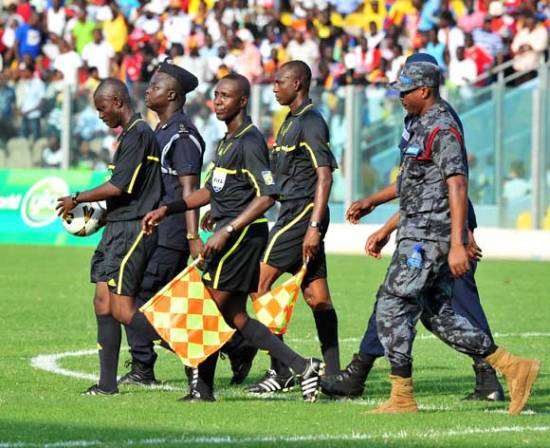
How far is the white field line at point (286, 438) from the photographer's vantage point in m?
7.27

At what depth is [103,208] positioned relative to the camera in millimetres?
9664

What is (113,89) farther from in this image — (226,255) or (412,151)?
(412,151)

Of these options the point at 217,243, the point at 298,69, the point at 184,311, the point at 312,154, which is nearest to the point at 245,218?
the point at 217,243

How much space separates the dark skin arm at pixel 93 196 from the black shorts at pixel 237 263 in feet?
2.59

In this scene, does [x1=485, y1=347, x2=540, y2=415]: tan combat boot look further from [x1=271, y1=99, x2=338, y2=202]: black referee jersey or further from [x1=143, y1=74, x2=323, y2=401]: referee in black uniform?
[x1=271, y1=99, x2=338, y2=202]: black referee jersey

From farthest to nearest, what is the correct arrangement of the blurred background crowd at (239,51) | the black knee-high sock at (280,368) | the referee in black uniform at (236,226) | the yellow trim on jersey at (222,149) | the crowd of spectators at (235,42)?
the crowd of spectators at (235,42) < the blurred background crowd at (239,51) < the black knee-high sock at (280,368) < the yellow trim on jersey at (222,149) < the referee in black uniform at (236,226)

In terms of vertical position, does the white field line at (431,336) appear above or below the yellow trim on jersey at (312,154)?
below

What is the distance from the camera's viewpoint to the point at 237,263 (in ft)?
29.1

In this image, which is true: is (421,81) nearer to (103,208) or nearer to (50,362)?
(103,208)

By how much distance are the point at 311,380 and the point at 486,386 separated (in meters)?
1.23

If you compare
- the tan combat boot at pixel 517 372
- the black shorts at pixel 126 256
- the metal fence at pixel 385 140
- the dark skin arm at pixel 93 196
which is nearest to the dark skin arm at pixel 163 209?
the black shorts at pixel 126 256

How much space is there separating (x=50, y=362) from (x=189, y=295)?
2434mm

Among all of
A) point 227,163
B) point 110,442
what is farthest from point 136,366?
point 110,442

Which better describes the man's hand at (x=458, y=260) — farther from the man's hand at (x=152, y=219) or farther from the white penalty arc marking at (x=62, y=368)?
the white penalty arc marking at (x=62, y=368)
